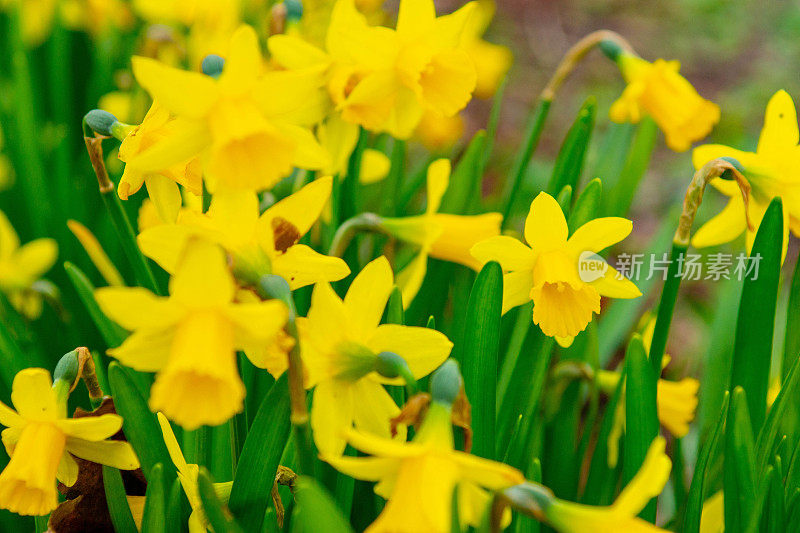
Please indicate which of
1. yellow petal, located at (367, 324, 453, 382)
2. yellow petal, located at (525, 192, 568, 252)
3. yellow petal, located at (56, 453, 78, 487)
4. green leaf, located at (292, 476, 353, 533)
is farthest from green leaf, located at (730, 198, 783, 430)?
yellow petal, located at (56, 453, 78, 487)

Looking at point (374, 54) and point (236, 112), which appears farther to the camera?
point (374, 54)

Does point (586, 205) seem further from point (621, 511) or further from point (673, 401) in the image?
point (621, 511)

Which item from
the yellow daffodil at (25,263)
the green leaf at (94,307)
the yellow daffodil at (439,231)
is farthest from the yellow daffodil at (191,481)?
the yellow daffodil at (25,263)

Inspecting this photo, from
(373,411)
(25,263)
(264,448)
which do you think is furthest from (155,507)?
(25,263)

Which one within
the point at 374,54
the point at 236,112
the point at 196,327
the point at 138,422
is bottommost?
the point at 138,422

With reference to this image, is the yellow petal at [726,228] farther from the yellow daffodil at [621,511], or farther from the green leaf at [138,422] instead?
the green leaf at [138,422]

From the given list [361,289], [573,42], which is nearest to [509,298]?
[361,289]

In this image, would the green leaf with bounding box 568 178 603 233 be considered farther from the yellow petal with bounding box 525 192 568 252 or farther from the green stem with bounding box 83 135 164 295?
the green stem with bounding box 83 135 164 295
